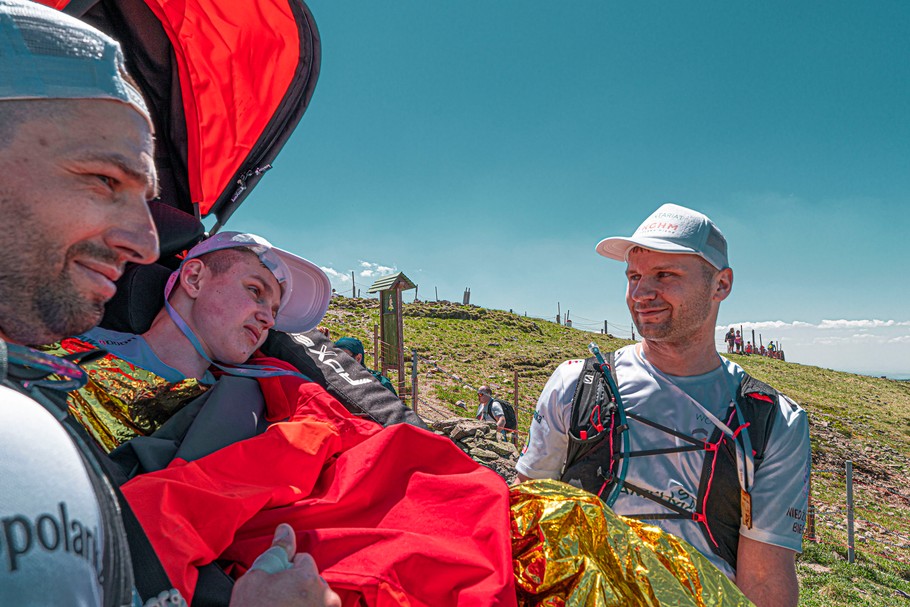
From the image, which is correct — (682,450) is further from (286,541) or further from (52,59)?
(52,59)

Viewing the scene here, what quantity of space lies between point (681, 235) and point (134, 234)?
239 centimetres

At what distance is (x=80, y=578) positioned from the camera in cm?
56

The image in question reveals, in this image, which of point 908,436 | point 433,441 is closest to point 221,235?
point 433,441

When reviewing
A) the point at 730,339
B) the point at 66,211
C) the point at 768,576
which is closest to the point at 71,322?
the point at 66,211

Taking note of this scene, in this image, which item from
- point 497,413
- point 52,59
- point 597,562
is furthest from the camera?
point 497,413

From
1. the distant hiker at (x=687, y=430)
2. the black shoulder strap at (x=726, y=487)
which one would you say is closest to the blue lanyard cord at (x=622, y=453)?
the distant hiker at (x=687, y=430)

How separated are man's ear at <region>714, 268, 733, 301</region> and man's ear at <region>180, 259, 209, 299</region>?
2.72 meters

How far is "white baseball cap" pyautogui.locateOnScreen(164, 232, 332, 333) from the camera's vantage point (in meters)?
2.39

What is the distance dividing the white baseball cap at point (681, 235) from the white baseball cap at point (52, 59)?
2.31 metres

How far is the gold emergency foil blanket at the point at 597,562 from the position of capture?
4.18 feet

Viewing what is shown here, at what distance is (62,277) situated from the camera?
34.7 inches

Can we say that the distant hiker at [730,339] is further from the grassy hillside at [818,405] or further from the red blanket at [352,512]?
the red blanket at [352,512]

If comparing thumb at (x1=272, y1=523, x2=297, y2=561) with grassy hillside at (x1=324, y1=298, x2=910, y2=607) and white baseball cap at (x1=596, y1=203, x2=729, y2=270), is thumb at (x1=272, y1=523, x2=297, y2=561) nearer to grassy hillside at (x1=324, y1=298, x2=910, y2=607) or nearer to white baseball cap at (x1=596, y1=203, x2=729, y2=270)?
white baseball cap at (x1=596, y1=203, x2=729, y2=270)

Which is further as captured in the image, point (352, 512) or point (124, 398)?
point (124, 398)
